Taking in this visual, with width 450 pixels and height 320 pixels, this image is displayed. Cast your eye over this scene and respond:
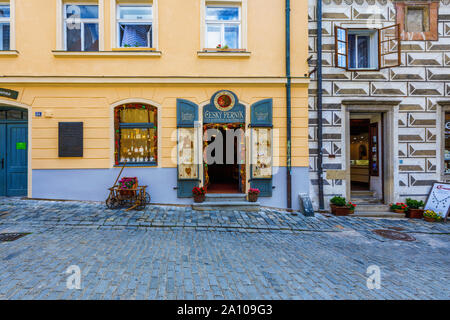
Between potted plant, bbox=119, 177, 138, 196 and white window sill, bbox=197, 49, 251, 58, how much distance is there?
4497mm

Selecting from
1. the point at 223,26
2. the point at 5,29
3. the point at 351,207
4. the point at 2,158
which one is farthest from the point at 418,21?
the point at 2,158

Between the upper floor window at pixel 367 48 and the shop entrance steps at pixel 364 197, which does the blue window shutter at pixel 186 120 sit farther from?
the shop entrance steps at pixel 364 197

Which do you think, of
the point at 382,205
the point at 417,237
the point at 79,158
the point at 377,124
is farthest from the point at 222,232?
the point at 377,124

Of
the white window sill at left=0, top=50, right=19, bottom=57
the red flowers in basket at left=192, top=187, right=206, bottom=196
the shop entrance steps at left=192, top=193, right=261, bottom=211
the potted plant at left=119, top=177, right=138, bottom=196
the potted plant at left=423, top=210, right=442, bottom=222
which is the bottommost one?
the potted plant at left=423, top=210, right=442, bottom=222

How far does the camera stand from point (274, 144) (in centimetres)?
758

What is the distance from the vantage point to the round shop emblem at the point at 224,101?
7.54 m

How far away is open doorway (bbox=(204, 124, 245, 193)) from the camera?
25.9ft

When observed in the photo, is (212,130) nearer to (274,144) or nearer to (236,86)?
(236,86)

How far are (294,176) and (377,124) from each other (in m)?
3.62

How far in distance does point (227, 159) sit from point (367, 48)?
6.20 meters

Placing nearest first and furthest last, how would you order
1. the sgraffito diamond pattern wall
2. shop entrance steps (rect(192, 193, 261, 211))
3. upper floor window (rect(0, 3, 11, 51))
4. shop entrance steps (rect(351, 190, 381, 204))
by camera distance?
1. shop entrance steps (rect(192, 193, 261, 211))
2. upper floor window (rect(0, 3, 11, 51))
3. the sgraffito diamond pattern wall
4. shop entrance steps (rect(351, 190, 381, 204))

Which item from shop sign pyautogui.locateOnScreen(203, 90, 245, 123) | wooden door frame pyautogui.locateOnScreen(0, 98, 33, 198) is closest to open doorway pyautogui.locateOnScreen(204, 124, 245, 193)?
shop sign pyautogui.locateOnScreen(203, 90, 245, 123)

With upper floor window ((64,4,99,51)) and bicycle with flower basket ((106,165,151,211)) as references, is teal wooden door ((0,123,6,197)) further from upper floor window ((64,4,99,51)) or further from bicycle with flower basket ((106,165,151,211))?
bicycle with flower basket ((106,165,151,211))

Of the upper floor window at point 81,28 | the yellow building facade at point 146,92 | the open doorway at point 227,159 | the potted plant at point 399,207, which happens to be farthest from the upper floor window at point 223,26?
the potted plant at point 399,207
